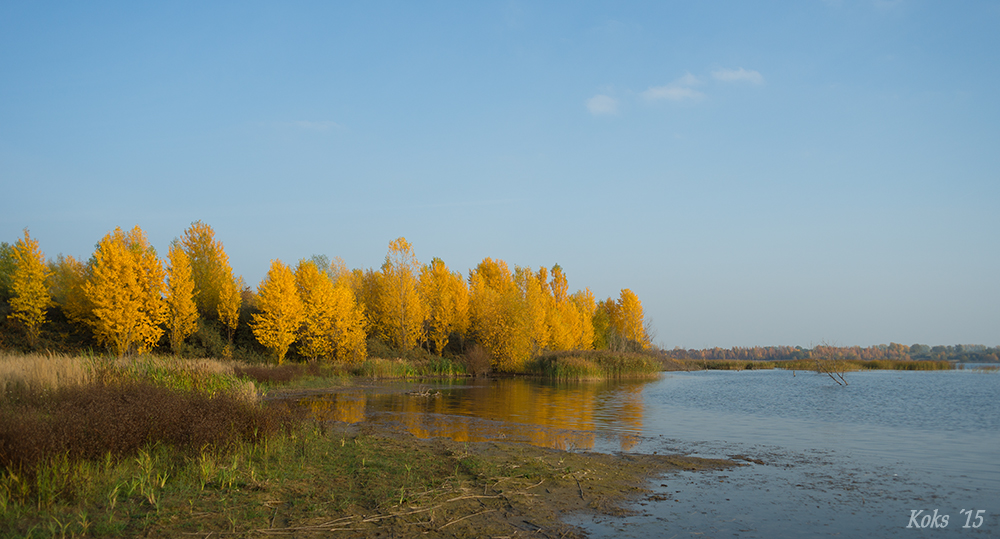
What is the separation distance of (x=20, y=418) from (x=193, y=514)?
3099mm

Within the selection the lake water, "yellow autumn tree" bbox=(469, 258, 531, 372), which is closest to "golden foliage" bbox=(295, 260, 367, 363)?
"yellow autumn tree" bbox=(469, 258, 531, 372)

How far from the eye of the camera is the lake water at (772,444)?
6.79 meters

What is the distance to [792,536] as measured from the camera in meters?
6.20

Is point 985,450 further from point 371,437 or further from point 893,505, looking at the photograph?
point 371,437

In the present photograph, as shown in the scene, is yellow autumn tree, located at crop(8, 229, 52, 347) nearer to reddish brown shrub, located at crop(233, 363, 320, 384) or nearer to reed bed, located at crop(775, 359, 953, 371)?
reddish brown shrub, located at crop(233, 363, 320, 384)

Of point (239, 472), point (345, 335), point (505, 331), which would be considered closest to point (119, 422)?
point (239, 472)

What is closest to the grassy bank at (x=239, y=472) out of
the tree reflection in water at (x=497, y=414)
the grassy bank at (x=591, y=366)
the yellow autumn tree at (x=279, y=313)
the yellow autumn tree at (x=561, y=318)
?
the tree reflection in water at (x=497, y=414)

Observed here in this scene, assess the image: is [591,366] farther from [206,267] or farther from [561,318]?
[206,267]

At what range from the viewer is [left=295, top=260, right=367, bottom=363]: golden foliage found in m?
39.7

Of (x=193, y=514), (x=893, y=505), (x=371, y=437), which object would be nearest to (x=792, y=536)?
(x=893, y=505)

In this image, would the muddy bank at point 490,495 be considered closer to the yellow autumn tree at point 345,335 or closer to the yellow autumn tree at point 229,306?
the yellow autumn tree at point 345,335

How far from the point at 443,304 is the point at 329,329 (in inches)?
512

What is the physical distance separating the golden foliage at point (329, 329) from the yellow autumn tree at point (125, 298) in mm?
9188

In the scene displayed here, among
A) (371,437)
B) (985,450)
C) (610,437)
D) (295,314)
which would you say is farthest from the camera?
(295,314)
